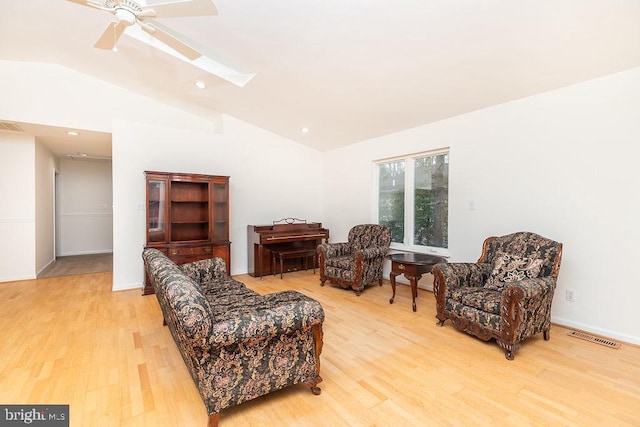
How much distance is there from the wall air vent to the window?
5454 mm

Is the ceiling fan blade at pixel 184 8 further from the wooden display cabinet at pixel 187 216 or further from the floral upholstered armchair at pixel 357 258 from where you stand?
the floral upholstered armchair at pixel 357 258

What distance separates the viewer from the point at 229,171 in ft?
17.1

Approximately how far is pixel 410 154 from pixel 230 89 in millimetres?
2835

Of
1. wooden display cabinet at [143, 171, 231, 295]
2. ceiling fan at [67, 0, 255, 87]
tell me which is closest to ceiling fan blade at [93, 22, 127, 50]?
ceiling fan at [67, 0, 255, 87]

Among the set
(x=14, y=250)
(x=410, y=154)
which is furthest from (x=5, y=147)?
(x=410, y=154)

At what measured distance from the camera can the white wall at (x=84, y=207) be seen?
7.00 meters


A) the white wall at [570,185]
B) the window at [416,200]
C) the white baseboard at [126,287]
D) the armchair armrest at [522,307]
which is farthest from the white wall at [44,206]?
the armchair armrest at [522,307]

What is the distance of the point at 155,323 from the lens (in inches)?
122

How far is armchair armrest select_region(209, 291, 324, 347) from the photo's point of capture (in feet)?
4.96

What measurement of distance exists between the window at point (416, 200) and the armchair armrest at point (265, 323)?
2935mm

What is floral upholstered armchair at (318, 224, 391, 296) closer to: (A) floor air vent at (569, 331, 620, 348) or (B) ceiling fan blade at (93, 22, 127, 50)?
(A) floor air vent at (569, 331, 620, 348)

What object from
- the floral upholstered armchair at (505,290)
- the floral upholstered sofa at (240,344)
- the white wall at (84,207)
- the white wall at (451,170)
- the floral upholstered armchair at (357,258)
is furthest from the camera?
the white wall at (84,207)

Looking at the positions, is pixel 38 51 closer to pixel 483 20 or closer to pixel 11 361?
pixel 11 361

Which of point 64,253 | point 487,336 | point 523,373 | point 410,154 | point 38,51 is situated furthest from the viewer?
point 64,253
